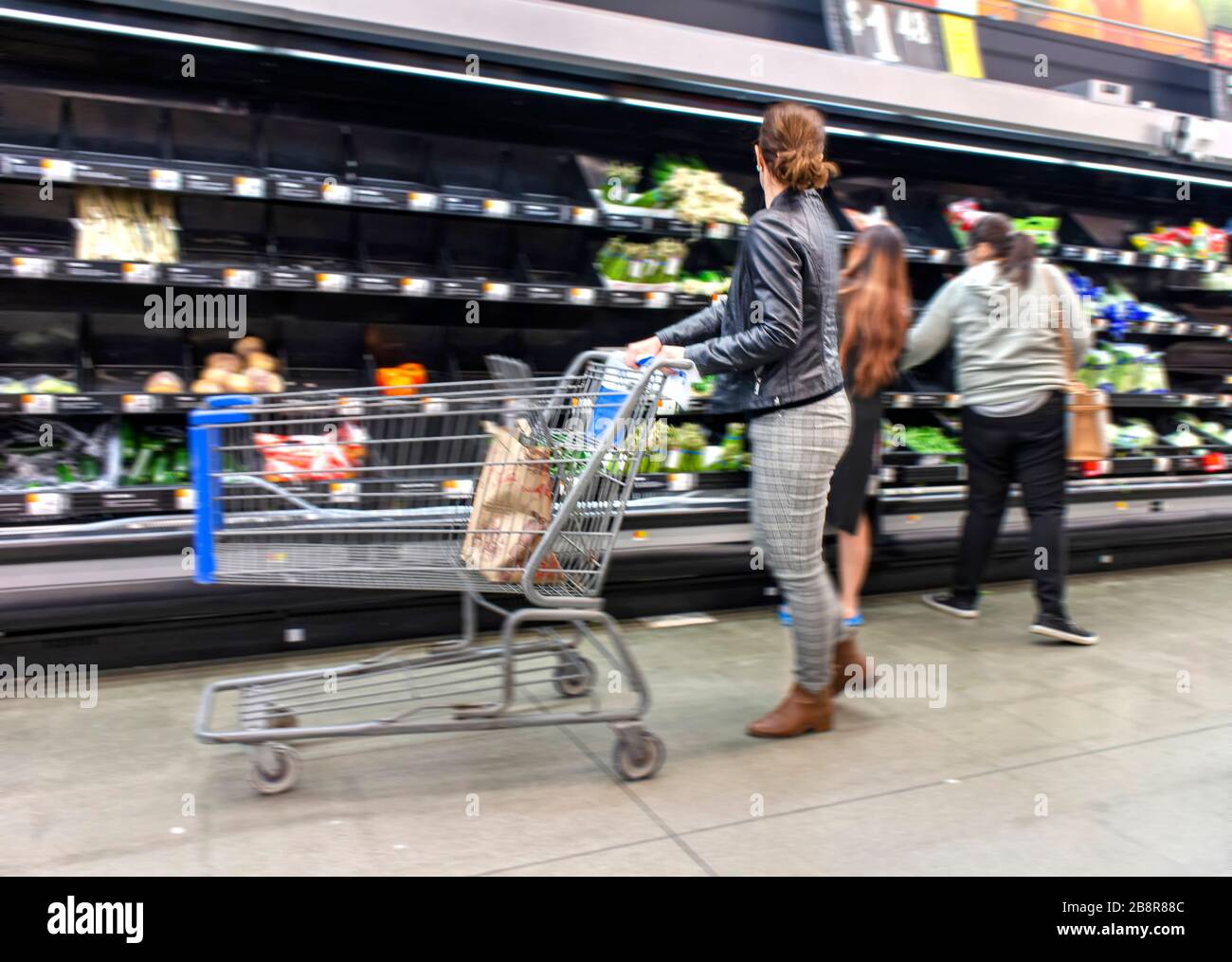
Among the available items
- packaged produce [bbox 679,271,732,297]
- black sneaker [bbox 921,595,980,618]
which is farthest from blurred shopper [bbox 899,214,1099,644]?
packaged produce [bbox 679,271,732,297]

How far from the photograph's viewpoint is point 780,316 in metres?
2.59

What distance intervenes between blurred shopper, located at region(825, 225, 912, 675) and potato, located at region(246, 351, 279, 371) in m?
2.19

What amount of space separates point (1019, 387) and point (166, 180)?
3.30 meters

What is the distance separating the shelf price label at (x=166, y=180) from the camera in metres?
3.41

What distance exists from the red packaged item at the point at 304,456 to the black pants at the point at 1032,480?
265 centimetres

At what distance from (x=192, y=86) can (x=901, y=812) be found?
3623 millimetres

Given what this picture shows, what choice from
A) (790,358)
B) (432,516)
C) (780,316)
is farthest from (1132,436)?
(432,516)

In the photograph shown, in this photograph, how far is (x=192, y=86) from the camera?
12.8 ft

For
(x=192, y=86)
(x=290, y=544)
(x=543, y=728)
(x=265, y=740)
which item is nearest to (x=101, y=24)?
(x=192, y=86)

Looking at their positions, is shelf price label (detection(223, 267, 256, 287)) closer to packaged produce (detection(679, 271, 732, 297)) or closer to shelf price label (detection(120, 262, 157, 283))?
shelf price label (detection(120, 262, 157, 283))

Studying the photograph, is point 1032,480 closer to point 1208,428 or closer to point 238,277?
point 1208,428

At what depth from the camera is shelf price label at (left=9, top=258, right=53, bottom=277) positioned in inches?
129
